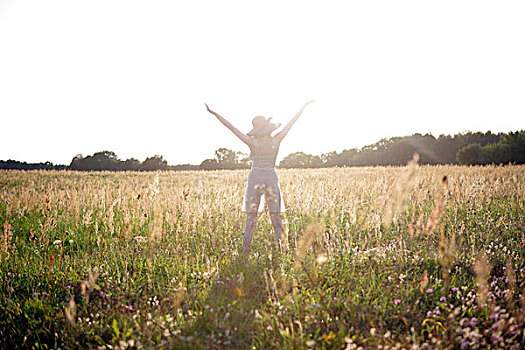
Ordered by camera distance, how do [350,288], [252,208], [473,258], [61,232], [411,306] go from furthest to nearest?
1. [61,232]
2. [252,208]
3. [473,258]
4. [350,288]
5. [411,306]

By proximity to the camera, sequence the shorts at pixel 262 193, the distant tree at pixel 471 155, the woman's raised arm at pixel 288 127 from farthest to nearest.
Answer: the distant tree at pixel 471 155, the woman's raised arm at pixel 288 127, the shorts at pixel 262 193

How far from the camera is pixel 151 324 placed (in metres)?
2.78

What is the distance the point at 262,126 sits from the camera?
458 cm

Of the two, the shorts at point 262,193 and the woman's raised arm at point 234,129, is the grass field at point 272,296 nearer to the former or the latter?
the shorts at point 262,193

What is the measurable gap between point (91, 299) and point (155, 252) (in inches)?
44.6

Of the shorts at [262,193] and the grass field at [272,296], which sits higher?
the shorts at [262,193]

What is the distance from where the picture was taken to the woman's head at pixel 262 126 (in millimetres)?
4488

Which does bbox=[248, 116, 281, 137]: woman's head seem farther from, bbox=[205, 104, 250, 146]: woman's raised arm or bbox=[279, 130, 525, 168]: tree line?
bbox=[279, 130, 525, 168]: tree line

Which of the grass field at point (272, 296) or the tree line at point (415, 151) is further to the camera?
the tree line at point (415, 151)

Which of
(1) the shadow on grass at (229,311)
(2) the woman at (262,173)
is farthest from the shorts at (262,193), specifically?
(1) the shadow on grass at (229,311)

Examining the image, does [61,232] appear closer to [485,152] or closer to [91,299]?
[91,299]

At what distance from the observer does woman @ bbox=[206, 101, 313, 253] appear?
446cm

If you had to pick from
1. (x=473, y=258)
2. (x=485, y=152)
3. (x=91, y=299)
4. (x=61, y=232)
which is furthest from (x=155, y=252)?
(x=485, y=152)

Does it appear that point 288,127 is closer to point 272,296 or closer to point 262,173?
point 262,173
